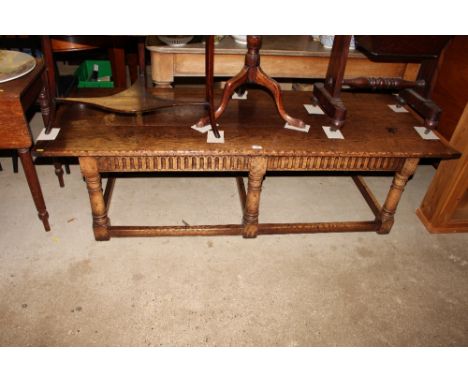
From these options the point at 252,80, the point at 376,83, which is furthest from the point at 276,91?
the point at 376,83

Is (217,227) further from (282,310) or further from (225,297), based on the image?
(282,310)

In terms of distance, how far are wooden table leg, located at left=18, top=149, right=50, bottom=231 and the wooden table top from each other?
0.17 meters

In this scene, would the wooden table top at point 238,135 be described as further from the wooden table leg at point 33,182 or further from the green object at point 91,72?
the green object at point 91,72

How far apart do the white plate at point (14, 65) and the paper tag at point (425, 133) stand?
201 cm

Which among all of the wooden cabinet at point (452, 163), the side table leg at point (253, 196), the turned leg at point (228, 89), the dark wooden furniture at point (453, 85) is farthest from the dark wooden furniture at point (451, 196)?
the turned leg at point (228, 89)

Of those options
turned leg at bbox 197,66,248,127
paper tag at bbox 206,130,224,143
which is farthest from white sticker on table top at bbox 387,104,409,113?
paper tag at bbox 206,130,224,143

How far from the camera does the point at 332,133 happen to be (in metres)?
2.02

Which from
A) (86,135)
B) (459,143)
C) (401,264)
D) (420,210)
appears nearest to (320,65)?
(459,143)

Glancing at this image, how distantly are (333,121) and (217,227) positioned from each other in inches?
33.1

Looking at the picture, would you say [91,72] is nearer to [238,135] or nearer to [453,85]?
[238,135]

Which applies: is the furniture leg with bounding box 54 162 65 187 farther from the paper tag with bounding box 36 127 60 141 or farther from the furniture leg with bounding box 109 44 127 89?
the furniture leg with bounding box 109 44 127 89

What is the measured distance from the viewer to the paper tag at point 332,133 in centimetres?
199

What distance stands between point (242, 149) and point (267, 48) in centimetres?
91

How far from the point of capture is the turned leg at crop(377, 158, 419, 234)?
2004 millimetres
